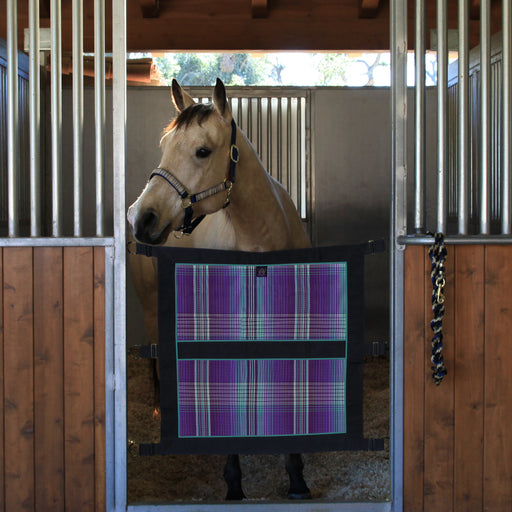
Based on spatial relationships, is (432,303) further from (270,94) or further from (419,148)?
(270,94)

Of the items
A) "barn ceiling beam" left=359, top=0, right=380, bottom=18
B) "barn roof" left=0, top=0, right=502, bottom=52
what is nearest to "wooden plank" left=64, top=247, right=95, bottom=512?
"barn roof" left=0, top=0, right=502, bottom=52

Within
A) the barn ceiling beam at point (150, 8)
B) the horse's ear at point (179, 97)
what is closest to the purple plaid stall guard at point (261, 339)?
the horse's ear at point (179, 97)

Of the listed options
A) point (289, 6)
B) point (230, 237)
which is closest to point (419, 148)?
point (230, 237)

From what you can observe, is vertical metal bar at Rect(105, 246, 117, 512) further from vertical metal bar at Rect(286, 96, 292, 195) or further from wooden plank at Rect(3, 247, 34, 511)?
vertical metal bar at Rect(286, 96, 292, 195)

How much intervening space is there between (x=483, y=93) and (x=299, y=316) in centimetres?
93

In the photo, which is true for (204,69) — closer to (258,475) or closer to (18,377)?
(258,475)

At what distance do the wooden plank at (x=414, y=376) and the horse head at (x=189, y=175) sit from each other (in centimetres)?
73

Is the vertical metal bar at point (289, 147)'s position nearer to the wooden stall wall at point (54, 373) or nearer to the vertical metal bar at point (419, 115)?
the vertical metal bar at point (419, 115)

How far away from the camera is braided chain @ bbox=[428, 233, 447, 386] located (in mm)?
1694

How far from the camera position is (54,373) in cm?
175

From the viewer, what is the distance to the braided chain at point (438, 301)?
1.69 m

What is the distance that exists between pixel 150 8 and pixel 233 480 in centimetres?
363

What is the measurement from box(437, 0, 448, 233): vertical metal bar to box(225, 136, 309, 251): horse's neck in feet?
2.35

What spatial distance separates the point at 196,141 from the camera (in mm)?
1962
